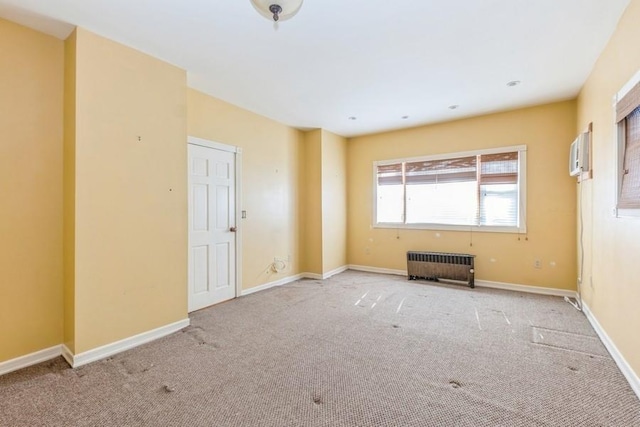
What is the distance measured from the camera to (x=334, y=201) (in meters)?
5.75

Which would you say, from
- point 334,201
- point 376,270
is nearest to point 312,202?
point 334,201

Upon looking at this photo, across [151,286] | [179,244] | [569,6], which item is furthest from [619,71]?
[151,286]

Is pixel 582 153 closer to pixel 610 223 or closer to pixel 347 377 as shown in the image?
pixel 610 223

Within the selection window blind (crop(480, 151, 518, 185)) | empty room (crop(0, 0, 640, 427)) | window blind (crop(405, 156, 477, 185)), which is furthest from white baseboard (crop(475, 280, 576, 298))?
window blind (crop(405, 156, 477, 185))

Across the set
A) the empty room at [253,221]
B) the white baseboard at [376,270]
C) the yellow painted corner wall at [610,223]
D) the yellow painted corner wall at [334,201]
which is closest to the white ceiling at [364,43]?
the empty room at [253,221]

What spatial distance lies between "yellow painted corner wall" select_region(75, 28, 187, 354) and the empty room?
0.06 feet

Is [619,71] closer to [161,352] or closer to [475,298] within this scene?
[475,298]

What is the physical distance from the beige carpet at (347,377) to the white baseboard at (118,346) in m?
Result: 0.09

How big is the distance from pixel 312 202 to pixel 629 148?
4.08 meters

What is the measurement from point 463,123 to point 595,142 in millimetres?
2075

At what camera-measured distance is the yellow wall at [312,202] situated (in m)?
5.39

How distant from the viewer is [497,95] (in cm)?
393

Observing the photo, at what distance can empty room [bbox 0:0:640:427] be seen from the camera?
204 centimetres

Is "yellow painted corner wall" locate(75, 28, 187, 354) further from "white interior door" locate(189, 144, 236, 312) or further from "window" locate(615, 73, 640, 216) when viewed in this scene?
"window" locate(615, 73, 640, 216)
